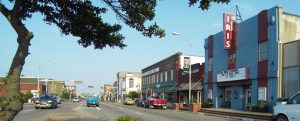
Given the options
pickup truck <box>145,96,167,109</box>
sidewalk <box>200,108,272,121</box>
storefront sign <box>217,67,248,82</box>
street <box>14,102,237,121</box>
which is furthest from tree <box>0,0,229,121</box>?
pickup truck <box>145,96,167,109</box>

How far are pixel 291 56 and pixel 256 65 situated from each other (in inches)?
190

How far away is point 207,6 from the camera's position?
9.25 meters

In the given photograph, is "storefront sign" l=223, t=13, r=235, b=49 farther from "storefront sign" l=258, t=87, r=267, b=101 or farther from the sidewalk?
"storefront sign" l=258, t=87, r=267, b=101

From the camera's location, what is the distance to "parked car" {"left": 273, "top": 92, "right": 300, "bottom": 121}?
56.8 ft

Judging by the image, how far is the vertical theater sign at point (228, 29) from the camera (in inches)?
1661

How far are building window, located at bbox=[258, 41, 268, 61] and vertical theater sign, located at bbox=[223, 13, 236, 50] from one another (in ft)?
16.7

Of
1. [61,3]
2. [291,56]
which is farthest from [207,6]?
[291,56]

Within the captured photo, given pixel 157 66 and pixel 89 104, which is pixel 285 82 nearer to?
pixel 89 104

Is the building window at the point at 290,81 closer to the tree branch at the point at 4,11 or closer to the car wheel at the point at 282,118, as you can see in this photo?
the car wheel at the point at 282,118

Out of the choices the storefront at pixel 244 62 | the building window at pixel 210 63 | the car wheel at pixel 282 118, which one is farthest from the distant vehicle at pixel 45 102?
the car wheel at pixel 282 118

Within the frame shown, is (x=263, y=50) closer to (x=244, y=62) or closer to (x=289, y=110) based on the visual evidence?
(x=244, y=62)

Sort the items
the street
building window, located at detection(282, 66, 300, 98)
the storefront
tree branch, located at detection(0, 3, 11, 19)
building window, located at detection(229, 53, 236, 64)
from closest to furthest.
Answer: tree branch, located at detection(0, 3, 11, 19) → the street → building window, located at detection(282, 66, 300, 98) → the storefront → building window, located at detection(229, 53, 236, 64)

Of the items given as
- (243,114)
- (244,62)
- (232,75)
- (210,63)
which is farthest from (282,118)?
(210,63)

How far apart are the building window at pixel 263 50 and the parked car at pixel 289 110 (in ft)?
62.3
